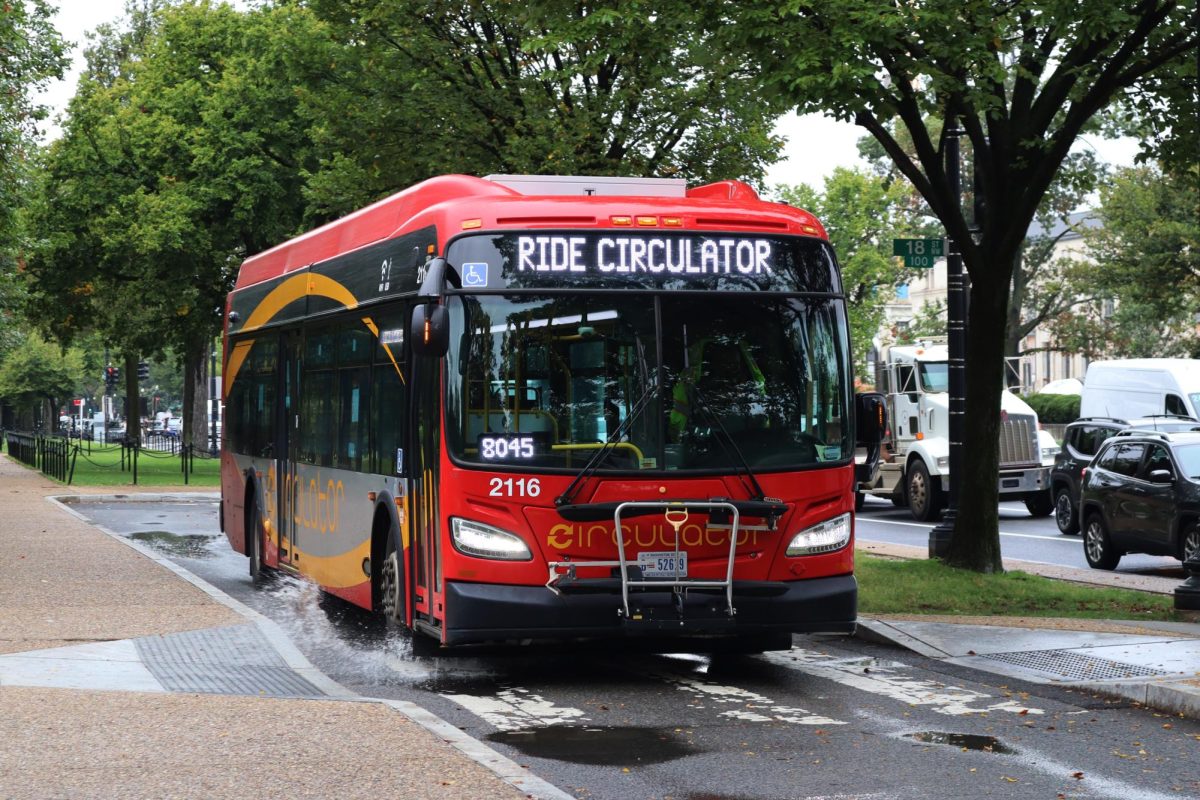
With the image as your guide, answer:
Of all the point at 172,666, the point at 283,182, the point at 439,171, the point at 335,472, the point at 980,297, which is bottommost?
the point at 172,666

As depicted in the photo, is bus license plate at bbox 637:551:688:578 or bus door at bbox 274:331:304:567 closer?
bus license plate at bbox 637:551:688:578

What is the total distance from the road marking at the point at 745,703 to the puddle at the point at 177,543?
12153 millimetres

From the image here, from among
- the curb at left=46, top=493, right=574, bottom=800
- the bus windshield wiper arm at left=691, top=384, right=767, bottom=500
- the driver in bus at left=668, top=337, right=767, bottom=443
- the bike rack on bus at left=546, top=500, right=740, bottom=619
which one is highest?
the driver in bus at left=668, top=337, right=767, bottom=443

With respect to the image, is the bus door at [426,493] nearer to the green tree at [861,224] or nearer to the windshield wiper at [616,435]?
the windshield wiper at [616,435]

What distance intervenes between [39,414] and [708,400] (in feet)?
371

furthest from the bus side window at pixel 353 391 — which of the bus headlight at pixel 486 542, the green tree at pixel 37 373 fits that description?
the green tree at pixel 37 373

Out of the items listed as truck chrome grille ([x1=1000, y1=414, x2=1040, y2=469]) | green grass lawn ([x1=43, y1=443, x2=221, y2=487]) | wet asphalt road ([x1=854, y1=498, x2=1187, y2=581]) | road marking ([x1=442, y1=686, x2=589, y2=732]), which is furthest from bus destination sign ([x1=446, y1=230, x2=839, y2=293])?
green grass lawn ([x1=43, y1=443, x2=221, y2=487])

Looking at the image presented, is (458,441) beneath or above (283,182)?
beneath

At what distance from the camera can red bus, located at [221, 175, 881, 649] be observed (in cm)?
1074

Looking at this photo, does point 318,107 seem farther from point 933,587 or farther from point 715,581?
point 715,581

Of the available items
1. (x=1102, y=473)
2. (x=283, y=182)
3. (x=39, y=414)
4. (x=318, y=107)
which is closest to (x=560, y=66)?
(x=318, y=107)

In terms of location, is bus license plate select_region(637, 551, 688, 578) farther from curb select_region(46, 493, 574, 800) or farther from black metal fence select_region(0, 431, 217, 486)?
black metal fence select_region(0, 431, 217, 486)

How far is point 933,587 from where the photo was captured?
Answer: 53.3 ft

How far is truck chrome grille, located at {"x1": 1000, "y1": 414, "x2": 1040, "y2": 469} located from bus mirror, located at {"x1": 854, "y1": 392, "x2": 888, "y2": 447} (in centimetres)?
1995
